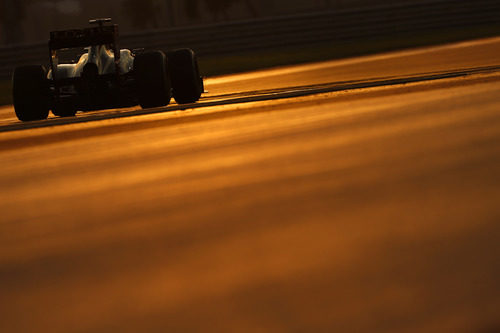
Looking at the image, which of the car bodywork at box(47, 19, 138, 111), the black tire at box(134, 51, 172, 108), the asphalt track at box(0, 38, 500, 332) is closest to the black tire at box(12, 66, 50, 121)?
the car bodywork at box(47, 19, 138, 111)

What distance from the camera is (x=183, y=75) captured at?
8852 millimetres

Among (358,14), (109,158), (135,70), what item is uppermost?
(109,158)

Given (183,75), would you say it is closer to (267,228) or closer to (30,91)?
(30,91)

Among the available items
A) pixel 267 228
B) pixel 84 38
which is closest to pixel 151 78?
pixel 84 38

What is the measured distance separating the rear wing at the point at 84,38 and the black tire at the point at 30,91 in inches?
10.9

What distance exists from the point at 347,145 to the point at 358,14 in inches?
666

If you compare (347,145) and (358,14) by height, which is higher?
(347,145)

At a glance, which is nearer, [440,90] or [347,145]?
[347,145]

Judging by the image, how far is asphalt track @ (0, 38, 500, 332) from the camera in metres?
1.79

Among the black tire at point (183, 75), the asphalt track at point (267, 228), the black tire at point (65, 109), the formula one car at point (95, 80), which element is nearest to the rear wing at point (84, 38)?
the formula one car at point (95, 80)

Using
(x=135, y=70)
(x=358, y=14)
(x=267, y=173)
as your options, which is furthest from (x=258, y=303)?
(x=358, y=14)

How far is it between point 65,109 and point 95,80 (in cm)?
55

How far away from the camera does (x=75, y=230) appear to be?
111 inches

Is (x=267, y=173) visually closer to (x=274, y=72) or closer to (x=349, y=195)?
(x=349, y=195)
